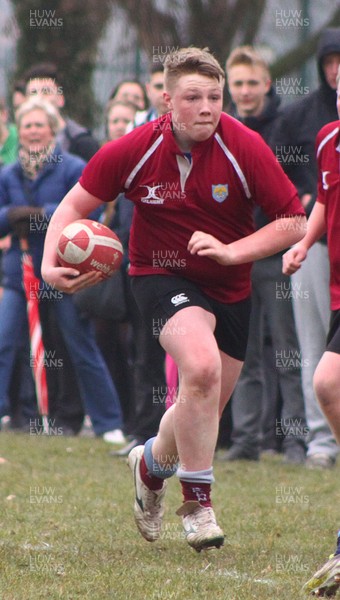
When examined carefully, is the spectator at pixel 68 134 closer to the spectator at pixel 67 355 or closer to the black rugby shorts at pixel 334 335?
the spectator at pixel 67 355

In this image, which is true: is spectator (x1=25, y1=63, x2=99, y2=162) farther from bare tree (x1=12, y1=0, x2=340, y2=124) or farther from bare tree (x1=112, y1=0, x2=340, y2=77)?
bare tree (x1=112, y1=0, x2=340, y2=77)

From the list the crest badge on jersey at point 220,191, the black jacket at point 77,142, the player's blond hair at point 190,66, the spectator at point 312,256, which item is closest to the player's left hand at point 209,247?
the crest badge on jersey at point 220,191

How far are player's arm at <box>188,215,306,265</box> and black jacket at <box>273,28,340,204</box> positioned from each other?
123 inches

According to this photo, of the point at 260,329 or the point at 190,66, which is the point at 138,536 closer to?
the point at 190,66

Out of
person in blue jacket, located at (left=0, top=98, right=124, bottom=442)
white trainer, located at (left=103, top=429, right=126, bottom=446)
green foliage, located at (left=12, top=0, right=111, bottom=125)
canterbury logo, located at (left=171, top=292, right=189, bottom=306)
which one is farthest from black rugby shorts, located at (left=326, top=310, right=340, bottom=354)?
green foliage, located at (left=12, top=0, right=111, bottom=125)

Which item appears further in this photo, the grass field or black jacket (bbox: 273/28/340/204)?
black jacket (bbox: 273/28/340/204)

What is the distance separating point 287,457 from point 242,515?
2171 mm

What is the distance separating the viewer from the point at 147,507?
6.06 meters

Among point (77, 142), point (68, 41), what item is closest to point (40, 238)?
point (77, 142)

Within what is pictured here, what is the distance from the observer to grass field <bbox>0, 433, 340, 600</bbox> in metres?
4.96

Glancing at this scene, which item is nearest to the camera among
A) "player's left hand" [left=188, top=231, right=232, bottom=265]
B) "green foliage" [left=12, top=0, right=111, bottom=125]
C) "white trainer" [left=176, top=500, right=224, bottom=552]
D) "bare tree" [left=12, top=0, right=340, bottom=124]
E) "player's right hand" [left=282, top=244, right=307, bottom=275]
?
"player's left hand" [left=188, top=231, right=232, bottom=265]

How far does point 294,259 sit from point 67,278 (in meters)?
1.10

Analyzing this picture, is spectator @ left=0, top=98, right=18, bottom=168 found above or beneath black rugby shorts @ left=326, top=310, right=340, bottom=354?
above

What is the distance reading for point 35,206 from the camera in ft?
32.8
